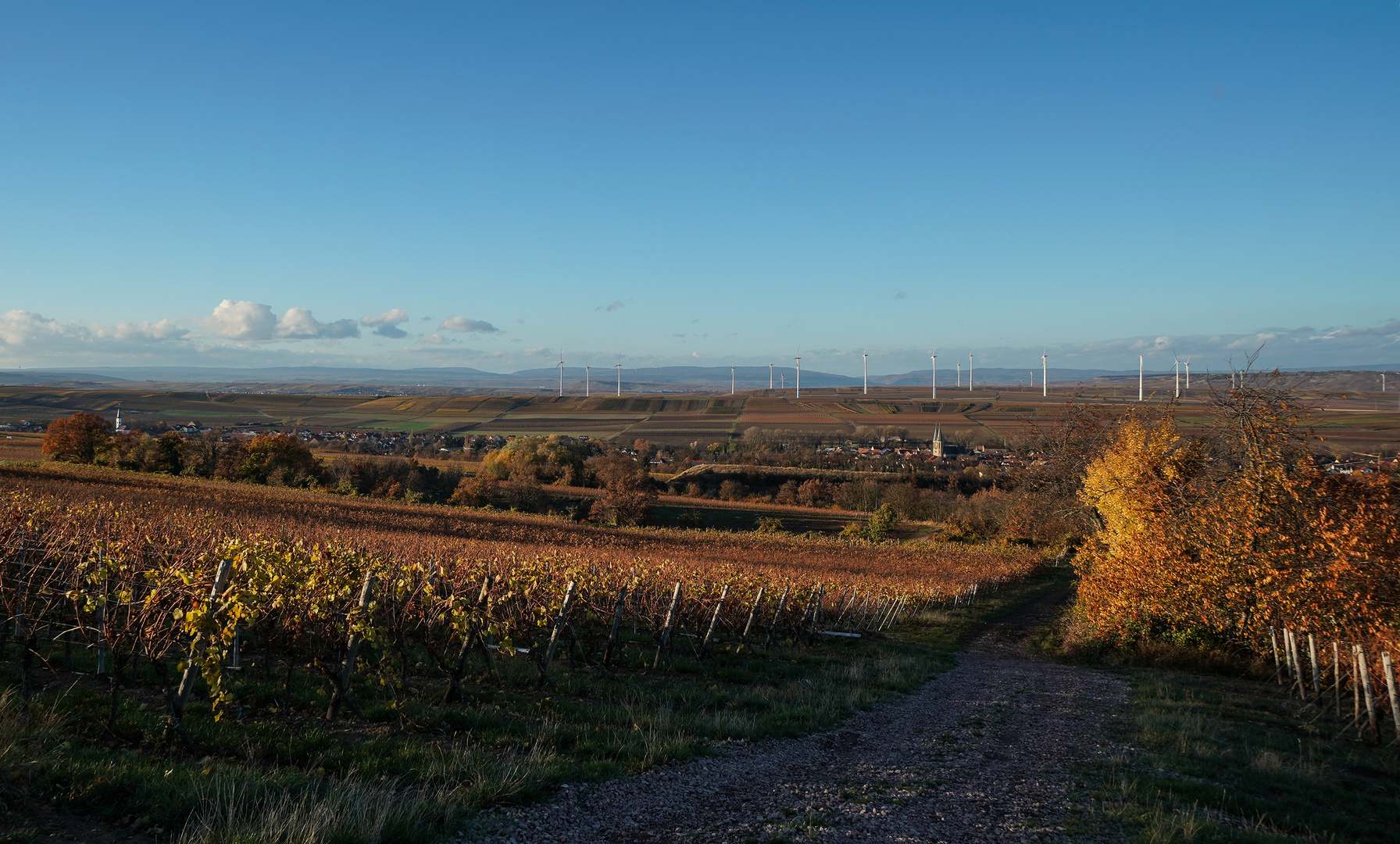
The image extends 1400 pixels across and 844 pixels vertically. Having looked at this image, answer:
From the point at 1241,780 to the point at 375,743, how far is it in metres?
10.3

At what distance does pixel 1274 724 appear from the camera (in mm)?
12758

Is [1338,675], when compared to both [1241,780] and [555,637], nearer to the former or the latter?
[1241,780]

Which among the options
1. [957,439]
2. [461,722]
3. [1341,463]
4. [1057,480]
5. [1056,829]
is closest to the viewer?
[1056,829]

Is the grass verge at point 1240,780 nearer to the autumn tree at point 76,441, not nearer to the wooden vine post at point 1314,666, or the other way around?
the wooden vine post at point 1314,666

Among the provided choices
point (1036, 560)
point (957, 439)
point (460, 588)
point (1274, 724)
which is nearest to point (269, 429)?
point (957, 439)

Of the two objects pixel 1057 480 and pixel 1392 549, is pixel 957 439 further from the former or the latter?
pixel 1392 549

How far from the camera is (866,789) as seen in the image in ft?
26.4

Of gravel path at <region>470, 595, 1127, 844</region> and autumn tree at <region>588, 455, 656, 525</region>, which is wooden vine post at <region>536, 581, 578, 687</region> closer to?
gravel path at <region>470, 595, 1127, 844</region>

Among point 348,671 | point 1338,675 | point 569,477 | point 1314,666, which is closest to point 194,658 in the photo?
point 348,671

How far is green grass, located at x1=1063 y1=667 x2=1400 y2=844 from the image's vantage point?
7461mm

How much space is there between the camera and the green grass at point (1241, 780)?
746cm

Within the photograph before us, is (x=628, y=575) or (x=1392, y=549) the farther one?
(x=628, y=575)

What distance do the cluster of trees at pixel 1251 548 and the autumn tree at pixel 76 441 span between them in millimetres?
68202

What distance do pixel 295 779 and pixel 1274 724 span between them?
15018 millimetres
